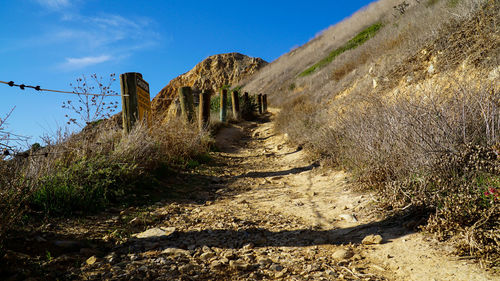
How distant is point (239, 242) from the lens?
8.86ft

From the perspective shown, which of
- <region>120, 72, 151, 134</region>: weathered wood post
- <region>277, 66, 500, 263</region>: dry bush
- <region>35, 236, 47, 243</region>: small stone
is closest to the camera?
<region>277, 66, 500, 263</region>: dry bush

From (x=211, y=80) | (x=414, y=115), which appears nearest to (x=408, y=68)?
(x=414, y=115)

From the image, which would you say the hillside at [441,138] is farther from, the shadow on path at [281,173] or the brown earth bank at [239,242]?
the shadow on path at [281,173]

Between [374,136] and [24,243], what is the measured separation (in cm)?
398

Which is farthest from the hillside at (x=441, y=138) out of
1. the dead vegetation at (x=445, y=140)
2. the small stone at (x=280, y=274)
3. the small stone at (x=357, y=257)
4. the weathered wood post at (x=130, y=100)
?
the weathered wood post at (x=130, y=100)

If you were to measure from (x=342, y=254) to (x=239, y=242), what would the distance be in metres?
0.93

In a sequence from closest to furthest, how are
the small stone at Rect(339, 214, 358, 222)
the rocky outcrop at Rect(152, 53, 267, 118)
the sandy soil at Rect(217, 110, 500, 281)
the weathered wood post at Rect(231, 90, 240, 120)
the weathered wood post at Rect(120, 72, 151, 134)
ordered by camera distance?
the sandy soil at Rect(217, 110, 500, 281) < the small stone at Rect(339, 214, 358, 222) < the weathered wood post at Rect(120, 72, 151, 134) < the weathered wood post at Rect(231, 90, 240, 120) < the rocky outcrop at Rect(152, 53, 267, 118)

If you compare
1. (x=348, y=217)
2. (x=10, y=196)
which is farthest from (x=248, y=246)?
(x=10, y=196)

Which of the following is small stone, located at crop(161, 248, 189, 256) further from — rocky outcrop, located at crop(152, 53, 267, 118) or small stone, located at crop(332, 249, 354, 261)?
rocky outcrop, located at crop(152, 53, 267, 118)

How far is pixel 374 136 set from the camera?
154 inches

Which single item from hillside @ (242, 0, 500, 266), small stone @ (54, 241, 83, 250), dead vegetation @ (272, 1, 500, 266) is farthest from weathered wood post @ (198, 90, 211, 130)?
small stone @ (54, 241, 83, 250)

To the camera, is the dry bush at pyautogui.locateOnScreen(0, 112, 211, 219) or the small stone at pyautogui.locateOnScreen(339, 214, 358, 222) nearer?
the small stone at pyautogui.locateOnScreen(339, 214, 358, 222)

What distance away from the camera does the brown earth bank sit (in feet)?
6.80

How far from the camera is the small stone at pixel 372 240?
242 cm
